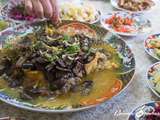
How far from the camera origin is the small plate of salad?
1.20 meters

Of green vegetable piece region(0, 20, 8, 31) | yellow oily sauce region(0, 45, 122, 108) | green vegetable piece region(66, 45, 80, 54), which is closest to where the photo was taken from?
yellow oily sauce region(0, 45, 122, 108)

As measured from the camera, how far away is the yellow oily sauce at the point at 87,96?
2.60ft

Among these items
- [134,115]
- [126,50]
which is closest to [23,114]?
[134,115]

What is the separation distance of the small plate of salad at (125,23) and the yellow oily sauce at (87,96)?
321 millimetres

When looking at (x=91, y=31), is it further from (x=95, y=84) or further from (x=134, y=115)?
(x=134, y=115)

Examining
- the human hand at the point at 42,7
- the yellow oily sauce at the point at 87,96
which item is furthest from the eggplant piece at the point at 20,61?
the human hand at the point at 42,7

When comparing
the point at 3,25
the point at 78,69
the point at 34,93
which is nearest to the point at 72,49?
the point at 78,69

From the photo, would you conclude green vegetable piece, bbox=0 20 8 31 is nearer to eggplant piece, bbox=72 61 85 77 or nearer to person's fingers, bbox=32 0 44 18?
person's fingers, bbox=32 0 44 18

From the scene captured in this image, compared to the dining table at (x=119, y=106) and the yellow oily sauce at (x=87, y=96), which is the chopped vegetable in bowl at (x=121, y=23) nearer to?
the dining table at (x=119, y=106)

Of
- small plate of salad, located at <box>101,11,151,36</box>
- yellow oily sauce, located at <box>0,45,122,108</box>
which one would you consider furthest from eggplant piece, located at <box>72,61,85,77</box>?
small plate of salad, located at <box>101,11,151,36</box>

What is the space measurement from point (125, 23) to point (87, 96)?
52 cm

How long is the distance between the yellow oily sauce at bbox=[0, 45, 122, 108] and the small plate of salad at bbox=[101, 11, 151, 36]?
1.05 feet

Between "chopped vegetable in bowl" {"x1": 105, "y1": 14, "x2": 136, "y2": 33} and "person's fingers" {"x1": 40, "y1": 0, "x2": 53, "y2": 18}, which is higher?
"person's fingers" {"x1": 40, "y1": 0, "x2": 53, "y2": 18}

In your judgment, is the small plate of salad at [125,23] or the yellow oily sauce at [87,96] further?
the small plate of salad at [125,23]
